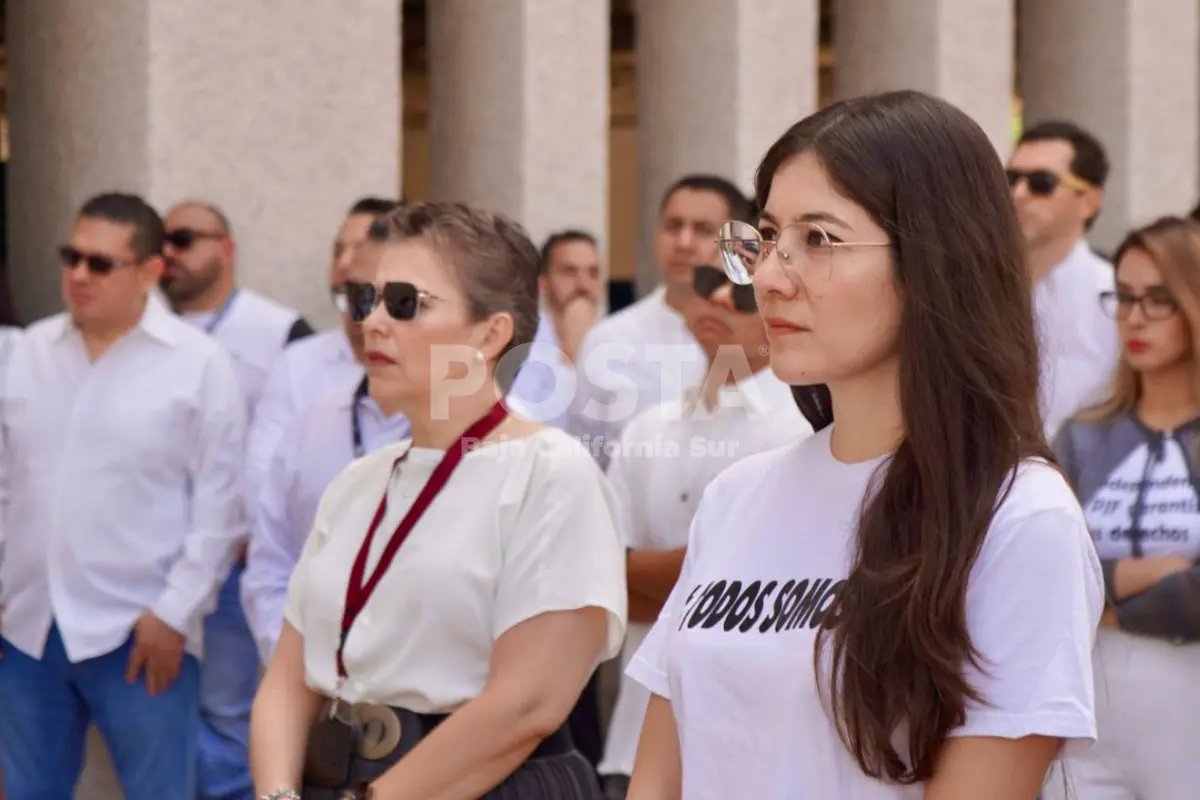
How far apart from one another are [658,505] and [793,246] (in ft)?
9.01

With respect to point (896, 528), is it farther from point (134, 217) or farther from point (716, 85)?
point (716, 85)

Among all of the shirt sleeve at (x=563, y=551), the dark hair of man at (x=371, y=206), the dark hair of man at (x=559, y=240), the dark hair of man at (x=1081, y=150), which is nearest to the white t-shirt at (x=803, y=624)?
the shirt sleeve at (x=563, y=551)

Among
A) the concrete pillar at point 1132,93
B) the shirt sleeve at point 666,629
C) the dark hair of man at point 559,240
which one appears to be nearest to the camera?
the shirt sleeve at point 666,629

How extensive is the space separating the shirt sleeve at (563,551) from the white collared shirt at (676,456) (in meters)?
1.23

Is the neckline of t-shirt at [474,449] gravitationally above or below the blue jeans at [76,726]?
above

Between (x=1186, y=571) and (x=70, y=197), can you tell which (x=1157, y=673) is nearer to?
(x=1186, y=571)

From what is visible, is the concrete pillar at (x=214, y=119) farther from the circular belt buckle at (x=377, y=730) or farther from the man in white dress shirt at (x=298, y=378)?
the circular belt buckle at (x=377, y=730)

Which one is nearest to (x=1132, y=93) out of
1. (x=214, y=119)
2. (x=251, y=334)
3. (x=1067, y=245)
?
(x=1067, y=245)

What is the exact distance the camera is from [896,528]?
81.5 inches

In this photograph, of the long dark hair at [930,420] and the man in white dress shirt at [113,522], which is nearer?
the long dark hair at [930,420]

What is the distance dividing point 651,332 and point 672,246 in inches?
20.5

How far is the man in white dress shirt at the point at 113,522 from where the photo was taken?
531 cm

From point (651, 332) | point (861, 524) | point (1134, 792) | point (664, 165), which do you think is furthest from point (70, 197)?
point (861, 524)

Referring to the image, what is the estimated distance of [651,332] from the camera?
6.82m
